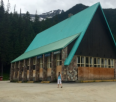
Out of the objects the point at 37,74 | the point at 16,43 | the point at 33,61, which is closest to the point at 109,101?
the point at 37,74

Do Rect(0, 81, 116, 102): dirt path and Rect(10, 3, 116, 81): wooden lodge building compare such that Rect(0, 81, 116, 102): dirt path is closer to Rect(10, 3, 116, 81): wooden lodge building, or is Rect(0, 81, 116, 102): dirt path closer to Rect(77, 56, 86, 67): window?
Rect(10, 3, 116, 81): wooden lodge building

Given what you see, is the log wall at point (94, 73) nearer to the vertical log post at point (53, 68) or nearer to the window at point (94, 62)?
the window at point (94, 62)

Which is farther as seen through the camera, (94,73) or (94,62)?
(94,62)

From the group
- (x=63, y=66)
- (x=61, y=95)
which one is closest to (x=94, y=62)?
(x=63, y=66)

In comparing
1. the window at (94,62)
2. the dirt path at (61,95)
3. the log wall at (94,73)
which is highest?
the window at (94,62)

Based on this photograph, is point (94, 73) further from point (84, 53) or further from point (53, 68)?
point (53, 68)

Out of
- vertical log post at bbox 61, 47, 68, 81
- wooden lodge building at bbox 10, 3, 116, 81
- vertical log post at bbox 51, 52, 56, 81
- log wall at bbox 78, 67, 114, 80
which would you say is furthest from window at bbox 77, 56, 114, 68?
Result: vertical log post at bbox 51, 52, 56, 81

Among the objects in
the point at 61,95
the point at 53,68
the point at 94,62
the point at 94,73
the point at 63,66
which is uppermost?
the point at 94,62

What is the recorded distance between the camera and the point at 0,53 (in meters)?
60.2

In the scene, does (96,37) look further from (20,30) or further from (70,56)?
(20,30)

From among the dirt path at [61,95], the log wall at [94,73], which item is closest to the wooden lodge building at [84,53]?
the log wall at [94,73]

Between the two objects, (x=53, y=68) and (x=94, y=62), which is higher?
(x=94, y=62)

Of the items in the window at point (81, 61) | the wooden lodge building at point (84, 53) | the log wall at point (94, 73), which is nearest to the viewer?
the wooden lodge building at point (84, 53)

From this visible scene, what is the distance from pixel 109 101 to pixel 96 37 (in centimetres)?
1792
